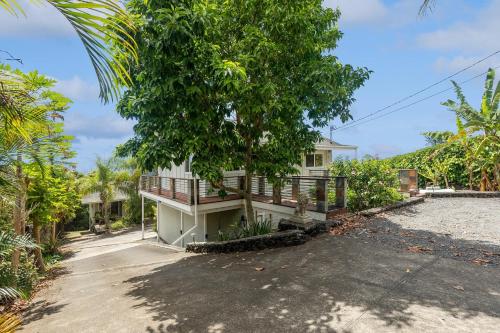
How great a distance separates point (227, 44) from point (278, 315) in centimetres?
726

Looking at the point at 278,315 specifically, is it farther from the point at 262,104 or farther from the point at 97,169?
the point at 97,169

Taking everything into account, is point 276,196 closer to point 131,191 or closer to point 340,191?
point 340,191

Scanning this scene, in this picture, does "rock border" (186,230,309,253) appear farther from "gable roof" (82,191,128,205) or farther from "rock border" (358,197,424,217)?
"gable roof" (82,191,128,205)

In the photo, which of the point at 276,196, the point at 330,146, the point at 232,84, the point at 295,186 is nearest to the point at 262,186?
the point at 276,196

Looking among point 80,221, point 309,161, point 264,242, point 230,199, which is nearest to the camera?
point 264,242

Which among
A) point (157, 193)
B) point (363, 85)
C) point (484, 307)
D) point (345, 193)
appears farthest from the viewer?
point (157, 193)

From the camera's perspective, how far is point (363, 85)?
28.2 ft

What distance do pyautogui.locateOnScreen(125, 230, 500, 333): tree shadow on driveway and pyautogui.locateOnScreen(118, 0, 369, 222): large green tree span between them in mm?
2722

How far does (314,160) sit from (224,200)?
9083mm

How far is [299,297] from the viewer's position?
4652 millimetres

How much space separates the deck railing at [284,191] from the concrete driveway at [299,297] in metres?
2.56

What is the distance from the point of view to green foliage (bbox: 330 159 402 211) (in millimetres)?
10938

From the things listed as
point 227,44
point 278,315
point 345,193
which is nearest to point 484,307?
point 278,315

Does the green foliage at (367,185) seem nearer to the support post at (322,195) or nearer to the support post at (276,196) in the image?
the support post at (322,195)
